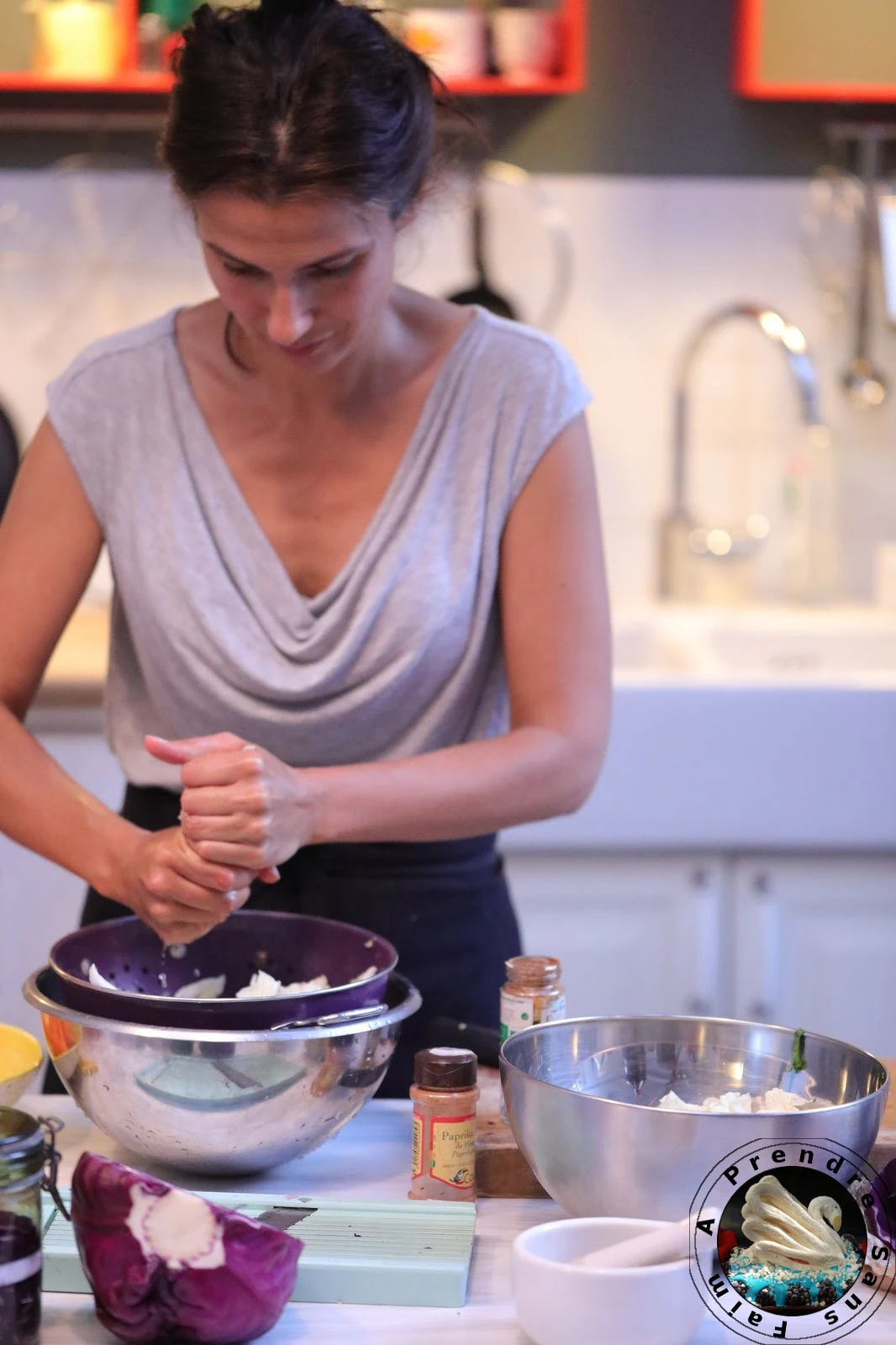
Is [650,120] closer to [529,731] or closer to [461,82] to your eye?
[461,82]

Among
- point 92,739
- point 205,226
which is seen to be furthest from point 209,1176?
point 92,739

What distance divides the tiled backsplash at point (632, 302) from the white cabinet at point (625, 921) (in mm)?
711

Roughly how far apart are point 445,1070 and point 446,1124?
33 millimetres

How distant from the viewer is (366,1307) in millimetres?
890

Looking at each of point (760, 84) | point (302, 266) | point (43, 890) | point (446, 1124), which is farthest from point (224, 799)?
point (760, 84)

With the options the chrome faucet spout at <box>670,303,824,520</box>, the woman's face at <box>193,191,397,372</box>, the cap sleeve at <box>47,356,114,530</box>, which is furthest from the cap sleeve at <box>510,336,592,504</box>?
the chrome faucet spout at <box>670,303,824,520</box>

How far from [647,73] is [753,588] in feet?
2.79

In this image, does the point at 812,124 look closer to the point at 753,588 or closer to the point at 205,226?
the point at 753,588

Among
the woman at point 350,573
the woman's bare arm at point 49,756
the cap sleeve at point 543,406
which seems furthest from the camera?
the cap sleeve at point 543,406

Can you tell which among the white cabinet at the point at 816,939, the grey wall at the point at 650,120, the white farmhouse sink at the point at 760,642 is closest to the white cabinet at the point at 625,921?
the white cabinet at the point at 816,939

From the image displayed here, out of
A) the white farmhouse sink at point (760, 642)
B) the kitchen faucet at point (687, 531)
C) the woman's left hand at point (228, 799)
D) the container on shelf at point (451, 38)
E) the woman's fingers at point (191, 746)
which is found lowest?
the white farmhouse sink at point (760, 642)

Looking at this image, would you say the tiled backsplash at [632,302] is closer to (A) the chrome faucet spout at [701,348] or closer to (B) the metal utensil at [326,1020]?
(A) the chrome faucet spout at [701,348]

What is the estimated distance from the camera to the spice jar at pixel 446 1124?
39.7 inches

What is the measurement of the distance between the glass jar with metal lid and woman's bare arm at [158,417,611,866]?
343 mm
